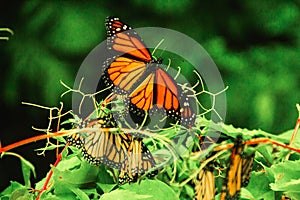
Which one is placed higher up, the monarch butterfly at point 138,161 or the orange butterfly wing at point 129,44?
the orange butterfly wing at point 129,44

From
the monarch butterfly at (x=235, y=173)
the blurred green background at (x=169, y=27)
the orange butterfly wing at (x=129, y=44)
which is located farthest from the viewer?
the blurred green background at (x=169, y=27)

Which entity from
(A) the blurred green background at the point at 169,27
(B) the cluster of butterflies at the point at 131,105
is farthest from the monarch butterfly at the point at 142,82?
(A) the blurred green background at the point at 169,27

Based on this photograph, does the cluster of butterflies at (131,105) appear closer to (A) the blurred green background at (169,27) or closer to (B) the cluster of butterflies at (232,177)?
(B) the cluster of butterflies at (232,177)

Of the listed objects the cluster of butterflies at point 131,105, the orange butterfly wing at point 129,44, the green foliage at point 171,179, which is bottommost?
the green foliage at point 171,179

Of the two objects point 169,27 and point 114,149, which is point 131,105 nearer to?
point 114,149

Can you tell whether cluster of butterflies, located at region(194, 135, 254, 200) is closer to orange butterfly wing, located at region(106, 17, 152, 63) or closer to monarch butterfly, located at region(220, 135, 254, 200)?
monarch butterfly, located at region(220, 135, 254, 200)

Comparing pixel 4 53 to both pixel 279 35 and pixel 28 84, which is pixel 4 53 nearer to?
pixel 28 84

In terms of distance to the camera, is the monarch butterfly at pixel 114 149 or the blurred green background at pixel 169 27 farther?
the blurred green background at pixel 169 27

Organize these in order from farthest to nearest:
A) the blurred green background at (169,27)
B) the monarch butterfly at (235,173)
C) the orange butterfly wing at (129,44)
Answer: the blurred green background at (169,27) → the orange butterfly wing at (129,44) → the monarch butterfly at (235,173)
